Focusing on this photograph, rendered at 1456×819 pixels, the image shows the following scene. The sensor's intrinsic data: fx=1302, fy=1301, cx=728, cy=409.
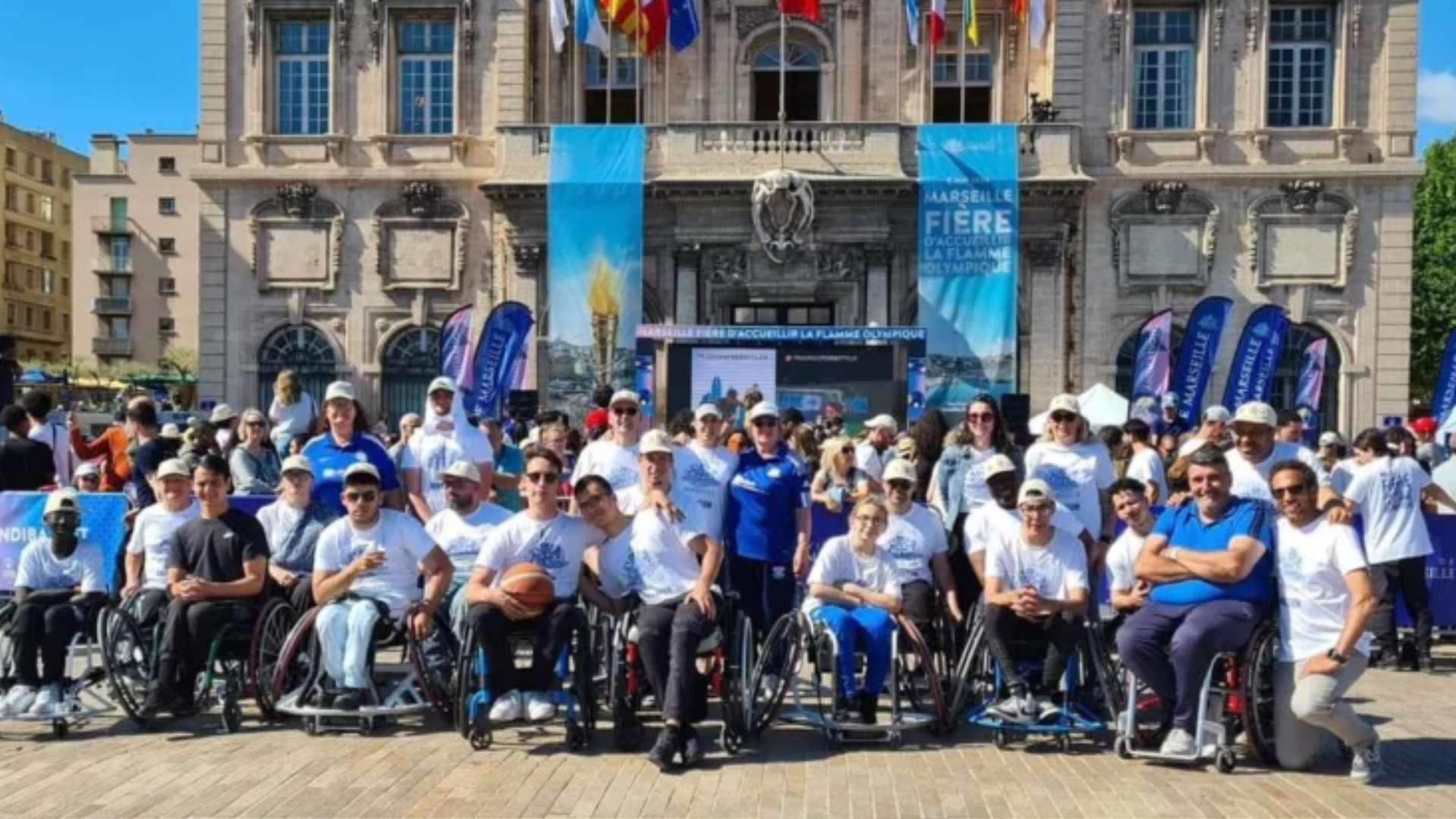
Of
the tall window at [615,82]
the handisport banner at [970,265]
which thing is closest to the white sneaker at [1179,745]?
the handisport banner at [970,265]

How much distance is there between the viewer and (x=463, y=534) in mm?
8414

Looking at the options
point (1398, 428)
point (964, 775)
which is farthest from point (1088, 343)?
point (964, 775)

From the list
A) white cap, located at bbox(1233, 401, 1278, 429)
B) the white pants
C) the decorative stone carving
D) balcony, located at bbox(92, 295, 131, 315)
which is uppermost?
balcony, located at bbox(92, 295, 131, 315)

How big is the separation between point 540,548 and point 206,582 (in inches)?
81.9

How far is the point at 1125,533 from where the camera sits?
8047 millimetres

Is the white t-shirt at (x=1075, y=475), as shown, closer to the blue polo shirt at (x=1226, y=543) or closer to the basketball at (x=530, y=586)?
the blue polo shirt at (x=1226, y=543)

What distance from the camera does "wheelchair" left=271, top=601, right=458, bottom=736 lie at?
24.8ft

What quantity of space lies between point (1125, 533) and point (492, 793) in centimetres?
412

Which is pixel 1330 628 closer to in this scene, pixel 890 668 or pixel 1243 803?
pixel 1243 803

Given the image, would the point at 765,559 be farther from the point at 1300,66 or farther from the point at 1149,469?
the point at 1300,66

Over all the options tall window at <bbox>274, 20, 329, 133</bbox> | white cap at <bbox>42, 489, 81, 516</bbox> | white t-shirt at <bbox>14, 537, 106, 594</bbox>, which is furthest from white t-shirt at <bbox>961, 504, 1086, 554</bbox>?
tall window at <bbox>274, 20, 329, 133</bbox>

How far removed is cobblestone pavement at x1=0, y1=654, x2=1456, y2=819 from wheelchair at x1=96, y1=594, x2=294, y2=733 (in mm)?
194

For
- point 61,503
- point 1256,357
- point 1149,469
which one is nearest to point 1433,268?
point 1256,357

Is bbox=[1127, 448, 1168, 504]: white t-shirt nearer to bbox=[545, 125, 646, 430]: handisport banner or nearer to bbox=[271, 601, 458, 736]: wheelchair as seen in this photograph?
bbox=[271, 601, 458, 736]: wheelchair
